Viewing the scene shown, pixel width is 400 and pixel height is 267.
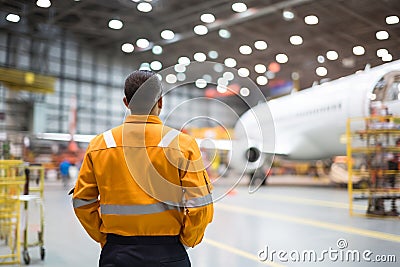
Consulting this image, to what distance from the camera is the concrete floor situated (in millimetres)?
3434

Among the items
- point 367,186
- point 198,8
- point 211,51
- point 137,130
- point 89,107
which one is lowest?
point 367,186

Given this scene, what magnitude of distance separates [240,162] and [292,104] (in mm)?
6340

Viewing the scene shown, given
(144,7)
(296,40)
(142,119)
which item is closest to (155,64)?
(144,7)

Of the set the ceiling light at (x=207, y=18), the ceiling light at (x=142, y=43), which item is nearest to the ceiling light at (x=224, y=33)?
the ceiling light at (x=207, y=18)

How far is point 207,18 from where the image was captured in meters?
4.96

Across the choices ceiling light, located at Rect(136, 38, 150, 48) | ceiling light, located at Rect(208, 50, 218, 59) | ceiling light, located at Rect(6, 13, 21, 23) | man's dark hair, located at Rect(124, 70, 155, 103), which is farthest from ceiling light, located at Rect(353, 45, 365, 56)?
ceiling light, located at Rect(6, 13, 21, 23)

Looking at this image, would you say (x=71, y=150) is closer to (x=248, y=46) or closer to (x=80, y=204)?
(x=248, y=46)

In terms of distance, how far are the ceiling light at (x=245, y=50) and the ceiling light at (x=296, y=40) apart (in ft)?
1.56

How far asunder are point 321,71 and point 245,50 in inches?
39.3

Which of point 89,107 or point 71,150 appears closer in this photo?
point 71,150

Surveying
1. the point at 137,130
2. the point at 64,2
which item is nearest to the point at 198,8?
the point at 64,2

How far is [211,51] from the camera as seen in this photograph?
174 inches

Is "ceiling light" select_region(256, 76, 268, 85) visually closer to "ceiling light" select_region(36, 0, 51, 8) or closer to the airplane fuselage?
the airplane fuselage

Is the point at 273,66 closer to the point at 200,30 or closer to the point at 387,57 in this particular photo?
the point at 200,30
